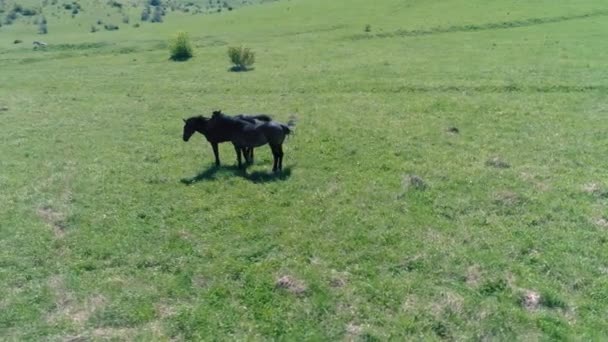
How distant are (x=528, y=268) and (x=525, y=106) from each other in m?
14.7

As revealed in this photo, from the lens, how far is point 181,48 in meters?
45.6

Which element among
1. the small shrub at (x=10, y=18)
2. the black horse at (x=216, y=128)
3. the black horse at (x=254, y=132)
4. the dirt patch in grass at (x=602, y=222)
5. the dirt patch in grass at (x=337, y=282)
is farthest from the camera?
the small shrub at (x=10, y=18)

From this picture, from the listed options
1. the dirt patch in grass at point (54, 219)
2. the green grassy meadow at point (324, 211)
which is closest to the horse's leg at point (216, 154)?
the green grassy meadow at point (324, 211)

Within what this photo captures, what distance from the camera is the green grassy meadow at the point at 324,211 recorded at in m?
10.9

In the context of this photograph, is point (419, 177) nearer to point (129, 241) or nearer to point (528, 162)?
point (528, 162)

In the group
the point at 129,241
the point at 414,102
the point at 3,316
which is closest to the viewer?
the point at 3,316

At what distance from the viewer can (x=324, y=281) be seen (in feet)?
39.1

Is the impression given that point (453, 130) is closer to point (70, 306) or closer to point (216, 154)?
point (216, 154)

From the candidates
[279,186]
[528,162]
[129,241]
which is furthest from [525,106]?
[129,241]

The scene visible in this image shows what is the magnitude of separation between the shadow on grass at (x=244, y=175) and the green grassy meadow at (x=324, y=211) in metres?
0.08

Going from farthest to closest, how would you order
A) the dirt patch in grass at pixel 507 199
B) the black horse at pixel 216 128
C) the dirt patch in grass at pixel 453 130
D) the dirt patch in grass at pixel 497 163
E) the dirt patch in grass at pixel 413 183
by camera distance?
1. the dirt patch in grass at pixel 453 130
2. the dirt patch in grass at pixel 497 163
3. the black horse at pixel 216 128
4. the dirt patch in grass at pixel 413 183
5. the dirt patch in grass at pixel 507 199

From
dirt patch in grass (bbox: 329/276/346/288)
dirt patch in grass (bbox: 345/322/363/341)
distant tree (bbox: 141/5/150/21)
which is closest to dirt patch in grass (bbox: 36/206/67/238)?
dirt patch in grass (bbox: 329/276/346/288)

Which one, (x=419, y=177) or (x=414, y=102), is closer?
(x=419, y=177)

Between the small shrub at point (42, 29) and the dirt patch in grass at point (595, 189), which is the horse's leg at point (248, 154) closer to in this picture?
the dirt patch in grass at point (595, 189)
